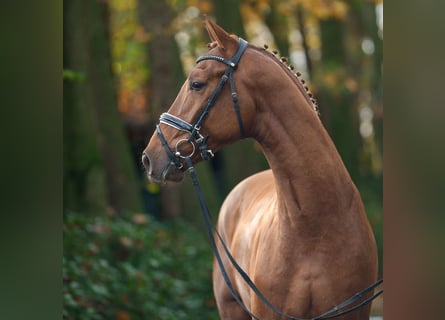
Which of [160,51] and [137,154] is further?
[137,154]

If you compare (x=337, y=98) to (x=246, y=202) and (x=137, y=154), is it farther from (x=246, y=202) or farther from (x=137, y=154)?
(x=246, y=202)

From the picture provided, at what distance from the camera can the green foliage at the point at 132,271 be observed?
9.05 m

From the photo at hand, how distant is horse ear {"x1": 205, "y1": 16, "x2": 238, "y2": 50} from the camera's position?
469cm

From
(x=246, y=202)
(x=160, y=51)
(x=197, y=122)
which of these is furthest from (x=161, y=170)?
(x=160, y=51)

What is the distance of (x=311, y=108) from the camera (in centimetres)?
482

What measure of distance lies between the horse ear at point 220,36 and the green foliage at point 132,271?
4059 millimetres

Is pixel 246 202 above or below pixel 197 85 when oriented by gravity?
below

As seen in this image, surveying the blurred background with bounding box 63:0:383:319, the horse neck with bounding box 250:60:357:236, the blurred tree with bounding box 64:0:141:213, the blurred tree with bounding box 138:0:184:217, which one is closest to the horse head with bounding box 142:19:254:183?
the horse neck with bounding box 250:60:357:236

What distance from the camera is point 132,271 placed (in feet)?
33.3

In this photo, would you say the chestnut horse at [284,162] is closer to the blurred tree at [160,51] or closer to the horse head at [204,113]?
the horse head at [204,113]

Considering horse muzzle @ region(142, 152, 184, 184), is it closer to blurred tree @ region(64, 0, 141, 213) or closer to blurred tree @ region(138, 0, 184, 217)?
blurred tree @ region(64, 0, 141, 213)

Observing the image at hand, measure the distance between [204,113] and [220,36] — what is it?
432mm
